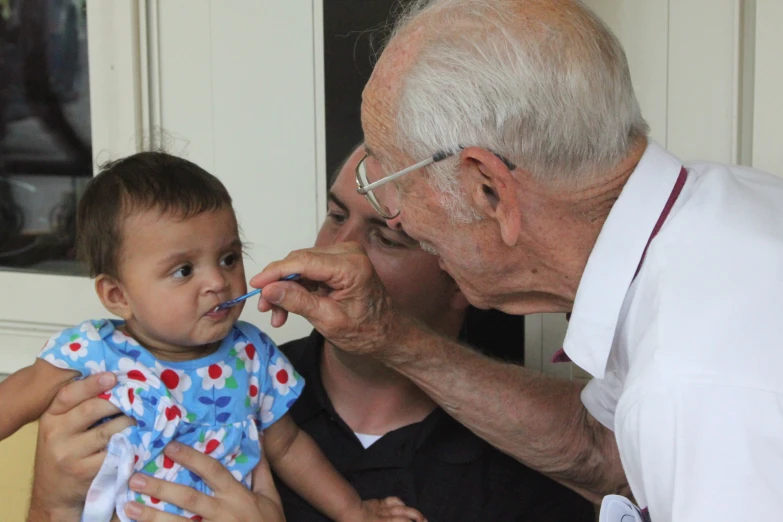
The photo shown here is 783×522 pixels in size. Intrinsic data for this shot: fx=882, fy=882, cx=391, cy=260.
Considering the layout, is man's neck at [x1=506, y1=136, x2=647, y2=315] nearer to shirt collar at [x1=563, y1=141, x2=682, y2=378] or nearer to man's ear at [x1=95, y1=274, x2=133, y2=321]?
shirt collar at [x1=563, y1=141, x2=682, y2=378]

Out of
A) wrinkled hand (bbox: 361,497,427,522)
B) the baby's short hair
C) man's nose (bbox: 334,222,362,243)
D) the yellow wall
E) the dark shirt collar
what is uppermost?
the baby's short hair

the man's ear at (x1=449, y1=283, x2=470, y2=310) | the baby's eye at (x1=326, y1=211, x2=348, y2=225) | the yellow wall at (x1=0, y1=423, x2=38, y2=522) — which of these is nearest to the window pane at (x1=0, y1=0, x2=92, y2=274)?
the yellow wall at (x1=0, y1=423, x2=38, y2=522)

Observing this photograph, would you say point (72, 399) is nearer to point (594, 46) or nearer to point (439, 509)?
point (439, 509)

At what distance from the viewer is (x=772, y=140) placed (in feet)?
6.18

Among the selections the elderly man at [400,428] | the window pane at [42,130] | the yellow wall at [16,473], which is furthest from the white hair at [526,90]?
the window pane at [42,130]

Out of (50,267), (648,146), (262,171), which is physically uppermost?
(648,146)

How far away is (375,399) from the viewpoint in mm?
1792

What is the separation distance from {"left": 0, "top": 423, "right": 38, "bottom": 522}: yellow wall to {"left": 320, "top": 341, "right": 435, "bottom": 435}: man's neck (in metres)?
0.66

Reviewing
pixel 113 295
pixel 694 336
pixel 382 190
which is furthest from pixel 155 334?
pixel 694 336

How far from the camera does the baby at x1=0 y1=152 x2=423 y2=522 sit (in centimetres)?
141

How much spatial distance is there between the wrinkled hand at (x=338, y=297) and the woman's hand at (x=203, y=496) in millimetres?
257

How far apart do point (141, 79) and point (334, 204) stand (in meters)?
0.85

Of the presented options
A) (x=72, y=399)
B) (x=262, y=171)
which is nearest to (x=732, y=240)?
(x=72, y=399)

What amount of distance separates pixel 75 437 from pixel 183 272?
315 millimetres
